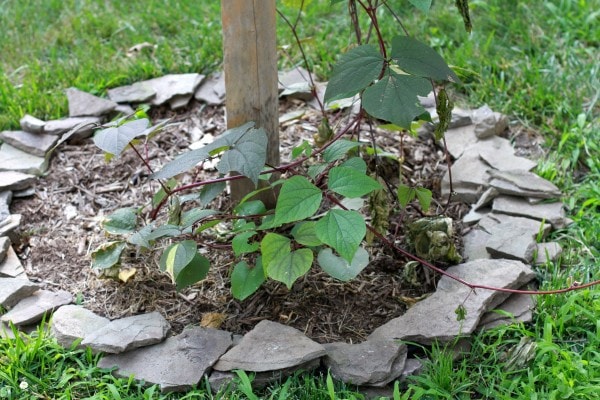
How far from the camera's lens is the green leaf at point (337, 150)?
2523mm

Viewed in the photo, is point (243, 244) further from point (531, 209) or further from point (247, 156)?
point (531, 209)

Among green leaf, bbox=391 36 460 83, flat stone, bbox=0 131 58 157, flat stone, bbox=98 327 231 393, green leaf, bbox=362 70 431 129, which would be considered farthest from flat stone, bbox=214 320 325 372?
flat stone, bbox=0 131 58 157

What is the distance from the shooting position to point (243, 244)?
2.51 m

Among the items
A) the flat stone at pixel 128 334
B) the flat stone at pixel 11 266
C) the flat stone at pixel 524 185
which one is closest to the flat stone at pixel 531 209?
the flat stone at pixel 524 185

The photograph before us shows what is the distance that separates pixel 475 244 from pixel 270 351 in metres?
0.95

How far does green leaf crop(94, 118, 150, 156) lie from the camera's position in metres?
2.41

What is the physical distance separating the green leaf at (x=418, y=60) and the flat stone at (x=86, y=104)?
1.71 m

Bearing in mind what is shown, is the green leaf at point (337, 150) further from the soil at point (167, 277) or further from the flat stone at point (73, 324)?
the flat stone at point (73, 324)

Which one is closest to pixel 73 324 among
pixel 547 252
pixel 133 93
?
pixel 133 93

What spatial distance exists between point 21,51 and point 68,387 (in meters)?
2.35

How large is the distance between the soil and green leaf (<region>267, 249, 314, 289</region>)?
0.34 meters

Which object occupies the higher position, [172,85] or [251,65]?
[251,65]

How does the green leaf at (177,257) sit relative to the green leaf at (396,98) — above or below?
below

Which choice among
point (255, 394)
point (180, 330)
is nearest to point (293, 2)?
point (180, 330)
